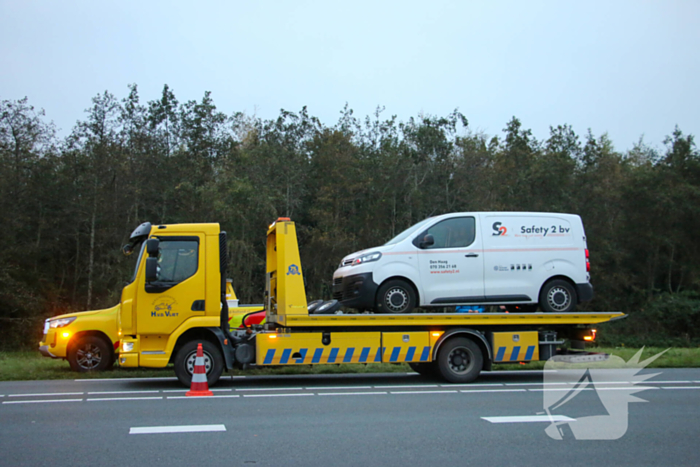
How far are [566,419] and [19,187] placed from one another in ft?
93.7

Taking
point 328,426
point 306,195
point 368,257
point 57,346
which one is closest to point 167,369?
point 57,346

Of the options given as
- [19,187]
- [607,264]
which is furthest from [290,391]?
[607,264]

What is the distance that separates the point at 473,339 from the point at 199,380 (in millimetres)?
4806

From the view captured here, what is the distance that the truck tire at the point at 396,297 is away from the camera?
1138cm

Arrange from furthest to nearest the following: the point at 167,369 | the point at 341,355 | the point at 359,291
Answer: the point at 167,369 → the point at 359,291 → the point at 341,355

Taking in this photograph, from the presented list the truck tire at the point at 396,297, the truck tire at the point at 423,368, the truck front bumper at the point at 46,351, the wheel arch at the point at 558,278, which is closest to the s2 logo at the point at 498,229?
the wheel arch at the point at 558,278

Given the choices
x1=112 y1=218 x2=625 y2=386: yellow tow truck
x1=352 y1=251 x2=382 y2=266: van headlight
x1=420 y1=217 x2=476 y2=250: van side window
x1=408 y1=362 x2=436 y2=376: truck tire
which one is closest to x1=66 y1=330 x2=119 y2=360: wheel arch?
x1=112 y1=218 x2=625 y2=386: yellow tow truck

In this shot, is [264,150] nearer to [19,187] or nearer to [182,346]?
[19,187]

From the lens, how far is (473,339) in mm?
11719

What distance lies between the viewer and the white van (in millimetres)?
11406

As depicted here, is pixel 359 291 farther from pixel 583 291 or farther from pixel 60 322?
pixel 60 322

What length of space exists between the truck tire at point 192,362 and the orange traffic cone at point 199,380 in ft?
2.54

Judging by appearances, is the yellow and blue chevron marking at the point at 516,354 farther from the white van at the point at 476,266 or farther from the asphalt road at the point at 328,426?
the white van at the point at 476,266

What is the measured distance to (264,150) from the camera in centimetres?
3469
